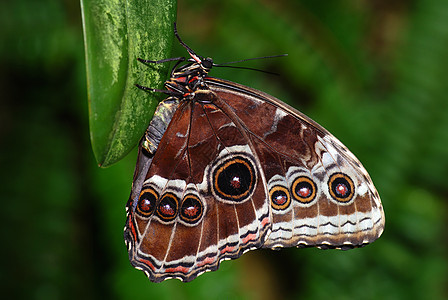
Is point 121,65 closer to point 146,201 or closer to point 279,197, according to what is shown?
point 146,201

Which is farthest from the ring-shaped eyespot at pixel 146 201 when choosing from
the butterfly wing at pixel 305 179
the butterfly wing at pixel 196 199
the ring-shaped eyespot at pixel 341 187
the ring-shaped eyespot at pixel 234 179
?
the ring-shaped eyespot at pixel 341 187

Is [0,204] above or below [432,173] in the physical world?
below

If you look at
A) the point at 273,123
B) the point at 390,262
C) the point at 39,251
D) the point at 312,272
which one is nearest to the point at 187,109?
the point at 273,123

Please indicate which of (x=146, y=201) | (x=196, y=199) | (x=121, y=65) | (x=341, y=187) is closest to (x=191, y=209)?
(x=196, y=199)

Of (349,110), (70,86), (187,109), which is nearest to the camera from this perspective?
(187,109)

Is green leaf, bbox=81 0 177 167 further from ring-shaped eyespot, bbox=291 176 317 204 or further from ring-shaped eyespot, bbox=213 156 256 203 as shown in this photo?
ring-shaped eyespot, bbox=291 176 317 204

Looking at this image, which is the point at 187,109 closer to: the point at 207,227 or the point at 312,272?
the point at 207,227

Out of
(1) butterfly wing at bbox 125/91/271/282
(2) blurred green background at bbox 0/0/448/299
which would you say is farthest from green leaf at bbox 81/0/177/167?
(2) blurred green background at bbox 0/0/448/299
